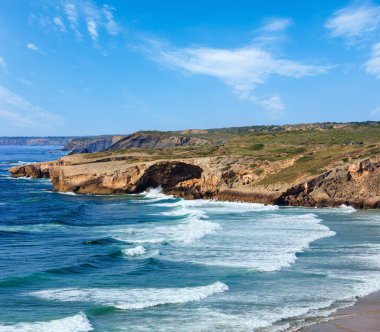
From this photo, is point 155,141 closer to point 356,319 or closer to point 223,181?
point 223,181

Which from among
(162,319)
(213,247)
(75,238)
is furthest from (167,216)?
(162,319)

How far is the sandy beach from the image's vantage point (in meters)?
17.4

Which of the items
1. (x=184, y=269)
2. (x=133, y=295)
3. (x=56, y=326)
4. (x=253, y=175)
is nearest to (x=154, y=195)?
(x=253, y=175)

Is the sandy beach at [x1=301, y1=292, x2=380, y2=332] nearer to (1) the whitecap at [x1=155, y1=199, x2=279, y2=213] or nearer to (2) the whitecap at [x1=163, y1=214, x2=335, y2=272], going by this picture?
(2) the whitecap at [x1=163, y1=214, x2=335, y2=272]

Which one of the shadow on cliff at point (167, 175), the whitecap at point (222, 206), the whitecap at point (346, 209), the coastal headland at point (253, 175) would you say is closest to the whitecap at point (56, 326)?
the whitecap at point (222, 206)

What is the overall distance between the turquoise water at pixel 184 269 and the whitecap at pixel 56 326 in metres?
0.04

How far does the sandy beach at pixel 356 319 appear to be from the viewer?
57.1ft

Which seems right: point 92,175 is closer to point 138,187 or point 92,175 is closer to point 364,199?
point 138,187

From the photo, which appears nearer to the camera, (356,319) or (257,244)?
(356,319)

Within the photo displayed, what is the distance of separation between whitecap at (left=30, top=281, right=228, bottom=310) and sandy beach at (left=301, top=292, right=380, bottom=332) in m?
5.21

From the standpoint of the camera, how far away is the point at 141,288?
22781 mm

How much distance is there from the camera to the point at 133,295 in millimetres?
21719

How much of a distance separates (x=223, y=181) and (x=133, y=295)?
39.6 meters

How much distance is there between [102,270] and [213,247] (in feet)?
25.5
